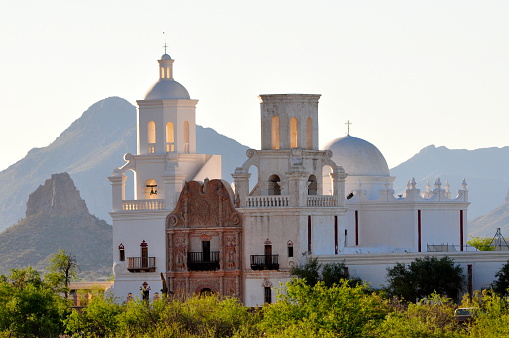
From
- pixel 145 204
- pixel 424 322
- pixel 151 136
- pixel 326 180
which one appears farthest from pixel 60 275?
pixel 424 322

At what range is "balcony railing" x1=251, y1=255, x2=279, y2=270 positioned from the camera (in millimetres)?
94312

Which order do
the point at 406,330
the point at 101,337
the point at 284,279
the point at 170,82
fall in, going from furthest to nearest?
1. the point at 170,82
2. the point at 284,279
3. the point at 101,337
4. the point at 406,330

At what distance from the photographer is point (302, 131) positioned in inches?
3824

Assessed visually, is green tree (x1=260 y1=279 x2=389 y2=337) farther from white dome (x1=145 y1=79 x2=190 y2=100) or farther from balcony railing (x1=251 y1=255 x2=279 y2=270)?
white dome (x1=145 y1=79 x2=190 y2=100)

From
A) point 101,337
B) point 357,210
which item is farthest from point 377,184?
point 101,337

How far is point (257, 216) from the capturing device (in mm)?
95188

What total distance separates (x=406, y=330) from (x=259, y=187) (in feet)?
90.7

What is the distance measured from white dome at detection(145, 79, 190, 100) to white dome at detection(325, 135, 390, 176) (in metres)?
10.3

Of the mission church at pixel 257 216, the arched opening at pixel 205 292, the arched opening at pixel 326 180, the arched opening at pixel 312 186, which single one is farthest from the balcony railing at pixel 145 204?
the arched opening at pixel 326 180

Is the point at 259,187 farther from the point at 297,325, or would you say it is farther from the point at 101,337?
→ the point at 297,325

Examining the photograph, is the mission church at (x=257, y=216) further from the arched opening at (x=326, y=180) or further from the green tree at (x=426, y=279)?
the arched opening at (x=326, y=180)

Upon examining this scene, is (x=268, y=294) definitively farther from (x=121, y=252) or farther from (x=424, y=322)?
(x=424, y=322)

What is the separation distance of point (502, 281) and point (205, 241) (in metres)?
16.7

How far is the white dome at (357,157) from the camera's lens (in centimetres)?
10412
